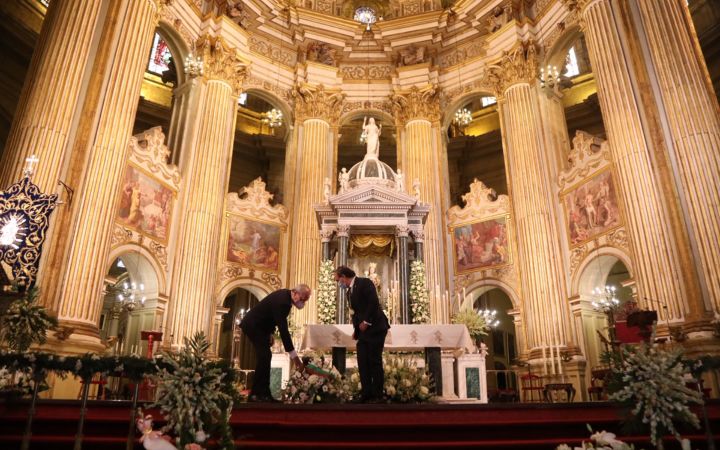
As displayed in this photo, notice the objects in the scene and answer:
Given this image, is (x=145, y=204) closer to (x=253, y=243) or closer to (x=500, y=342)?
(x=253, y=243)

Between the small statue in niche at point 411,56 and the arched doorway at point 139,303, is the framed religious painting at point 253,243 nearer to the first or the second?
the arched doorway at point 139,303

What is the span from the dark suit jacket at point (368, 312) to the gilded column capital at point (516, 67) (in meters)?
11.7

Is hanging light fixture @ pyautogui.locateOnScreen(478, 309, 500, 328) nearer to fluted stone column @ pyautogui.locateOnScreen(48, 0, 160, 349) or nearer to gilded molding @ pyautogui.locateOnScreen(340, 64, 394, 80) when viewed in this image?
fluted stone column @ pyautogui.locateOnScreen(48, 0, 160, 349)

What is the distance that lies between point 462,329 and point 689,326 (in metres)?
4.32

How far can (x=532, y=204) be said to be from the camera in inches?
552

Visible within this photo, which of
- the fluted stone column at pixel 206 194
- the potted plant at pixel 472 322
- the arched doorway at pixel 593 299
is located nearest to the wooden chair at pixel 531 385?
the arched doorway at pixel 593 299

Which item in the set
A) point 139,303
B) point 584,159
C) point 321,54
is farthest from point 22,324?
point 321,54

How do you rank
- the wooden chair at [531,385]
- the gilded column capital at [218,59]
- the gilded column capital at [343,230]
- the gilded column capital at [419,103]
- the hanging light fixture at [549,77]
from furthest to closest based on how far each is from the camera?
the gilded column capital at [419,103]
the gilded column capital at [218,59]
the hanging light fixture at [549,77]
the wooden chair at [531,385]
the gilded column capital at [343,230]

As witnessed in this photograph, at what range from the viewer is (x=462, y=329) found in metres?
7.72

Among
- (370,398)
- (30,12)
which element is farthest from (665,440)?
(30,12)

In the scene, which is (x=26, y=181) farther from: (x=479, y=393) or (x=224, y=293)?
(x=224, y=293)

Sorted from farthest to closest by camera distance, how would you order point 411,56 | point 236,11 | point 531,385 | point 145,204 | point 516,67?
point 411,56 → point 236,11 → point 516,67 → point 145,204 → point 531,385

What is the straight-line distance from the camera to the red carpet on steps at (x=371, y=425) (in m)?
3.67

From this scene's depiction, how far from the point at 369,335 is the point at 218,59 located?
39.7 ft
